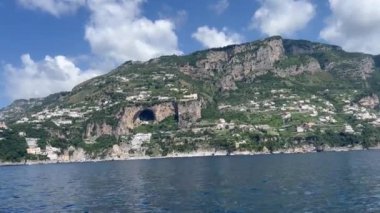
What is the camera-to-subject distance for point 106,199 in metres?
86.2

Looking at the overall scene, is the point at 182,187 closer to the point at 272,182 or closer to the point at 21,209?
the point at 272,182

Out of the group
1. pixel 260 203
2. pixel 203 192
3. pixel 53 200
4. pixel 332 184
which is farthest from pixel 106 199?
pixel 332 184

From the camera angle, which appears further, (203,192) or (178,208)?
(203,192)

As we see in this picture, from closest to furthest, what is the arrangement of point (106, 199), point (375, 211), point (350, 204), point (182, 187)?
point (375, 211) < point (350, 204) < point (106, 199) < point (182, 187)

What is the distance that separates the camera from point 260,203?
7181 centimetres

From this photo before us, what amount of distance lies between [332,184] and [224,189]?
801 inches

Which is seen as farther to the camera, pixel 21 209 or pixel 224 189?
pixel 224 189

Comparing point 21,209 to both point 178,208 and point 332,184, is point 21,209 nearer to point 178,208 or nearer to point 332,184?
point 178,208

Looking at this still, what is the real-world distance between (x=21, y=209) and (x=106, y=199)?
14068 millimetres

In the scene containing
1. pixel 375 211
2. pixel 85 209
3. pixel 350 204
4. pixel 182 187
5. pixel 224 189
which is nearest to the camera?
pixel 375 211

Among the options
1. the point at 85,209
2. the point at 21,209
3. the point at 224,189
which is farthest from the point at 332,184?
the point at 21,209

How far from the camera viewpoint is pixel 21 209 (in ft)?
258

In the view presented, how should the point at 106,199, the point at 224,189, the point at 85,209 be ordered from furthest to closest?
the point at 224,189 < the point at 106,199 < the point at 85,209

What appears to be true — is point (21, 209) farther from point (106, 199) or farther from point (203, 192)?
point (203, 192)
